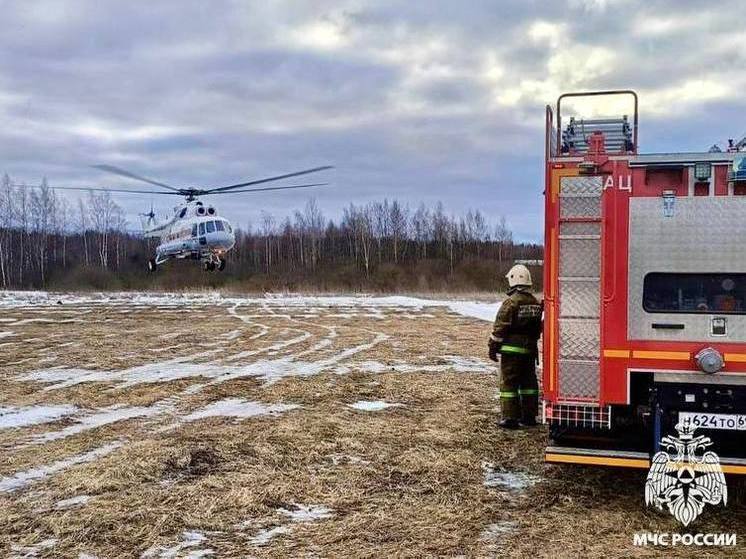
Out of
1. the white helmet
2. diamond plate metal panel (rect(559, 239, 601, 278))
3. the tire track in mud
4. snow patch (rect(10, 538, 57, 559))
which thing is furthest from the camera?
the tire track in mud

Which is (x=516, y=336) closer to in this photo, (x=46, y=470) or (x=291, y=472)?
(x=291, y=472)

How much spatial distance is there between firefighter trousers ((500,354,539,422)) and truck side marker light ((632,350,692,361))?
2488 millimetres

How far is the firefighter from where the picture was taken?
770 cm

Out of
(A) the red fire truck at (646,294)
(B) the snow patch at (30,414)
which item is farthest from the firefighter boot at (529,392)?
(B) the snow patch at (30,414)

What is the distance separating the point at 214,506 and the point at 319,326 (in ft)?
56.3

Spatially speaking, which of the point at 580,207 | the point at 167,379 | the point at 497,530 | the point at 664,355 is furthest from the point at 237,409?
the point at 664,355

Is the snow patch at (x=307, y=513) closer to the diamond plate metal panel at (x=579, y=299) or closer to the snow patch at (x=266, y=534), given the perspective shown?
the snow patch at (x=266, y=534)

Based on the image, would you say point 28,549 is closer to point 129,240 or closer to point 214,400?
point 214,400

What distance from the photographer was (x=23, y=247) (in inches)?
3275

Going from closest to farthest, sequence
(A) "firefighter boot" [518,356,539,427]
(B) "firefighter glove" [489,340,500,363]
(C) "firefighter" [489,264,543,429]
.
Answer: (B) "firefighter glove" [489,340,500,363]
(C) "firefighter" [489,264,543,429]
(A) "firefighter boot" [518,356,539,427]

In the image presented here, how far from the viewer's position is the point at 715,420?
526 centimetres

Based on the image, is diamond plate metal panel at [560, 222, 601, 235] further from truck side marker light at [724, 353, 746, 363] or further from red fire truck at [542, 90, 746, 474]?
truck side marker light at [724, 353, 746, 363]

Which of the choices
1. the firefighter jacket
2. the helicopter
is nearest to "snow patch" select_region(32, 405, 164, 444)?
the firefighter jacket

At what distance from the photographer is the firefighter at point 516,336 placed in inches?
303
